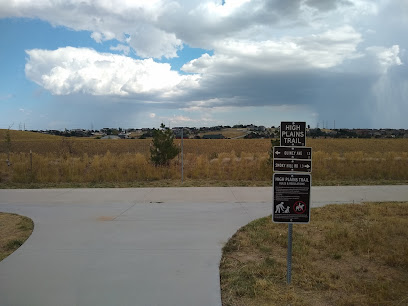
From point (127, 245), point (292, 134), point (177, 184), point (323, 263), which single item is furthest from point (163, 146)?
point (292, 134)

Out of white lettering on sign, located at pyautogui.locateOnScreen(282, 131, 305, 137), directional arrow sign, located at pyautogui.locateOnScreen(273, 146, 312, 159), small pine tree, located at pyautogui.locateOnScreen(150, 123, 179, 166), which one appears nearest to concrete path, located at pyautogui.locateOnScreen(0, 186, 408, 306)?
directional arrow sign, located at pyautogui.locateOnScreen(273, 146, 312, 159)

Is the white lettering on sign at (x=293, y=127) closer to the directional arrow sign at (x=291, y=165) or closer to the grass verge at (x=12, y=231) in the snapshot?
the directional arrow sign at (x=291, y=165)

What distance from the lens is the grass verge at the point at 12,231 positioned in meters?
6.10

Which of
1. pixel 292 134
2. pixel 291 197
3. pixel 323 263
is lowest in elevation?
pixel 323 263

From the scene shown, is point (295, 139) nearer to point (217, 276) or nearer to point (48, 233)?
point (217, 276)

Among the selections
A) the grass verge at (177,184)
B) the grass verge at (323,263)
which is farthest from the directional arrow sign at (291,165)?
the grass verge at (177,184)

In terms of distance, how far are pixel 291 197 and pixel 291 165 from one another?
0.40 meters

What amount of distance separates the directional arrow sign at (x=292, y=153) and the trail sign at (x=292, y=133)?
0.24 feet

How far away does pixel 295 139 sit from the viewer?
4645 mm

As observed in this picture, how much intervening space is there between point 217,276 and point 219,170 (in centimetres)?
1147

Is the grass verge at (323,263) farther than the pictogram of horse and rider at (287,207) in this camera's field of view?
No

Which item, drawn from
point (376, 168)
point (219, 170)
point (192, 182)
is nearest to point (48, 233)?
point (192, 182)

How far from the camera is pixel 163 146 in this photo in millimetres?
17125

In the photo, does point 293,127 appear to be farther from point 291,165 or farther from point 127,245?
point 127,245
